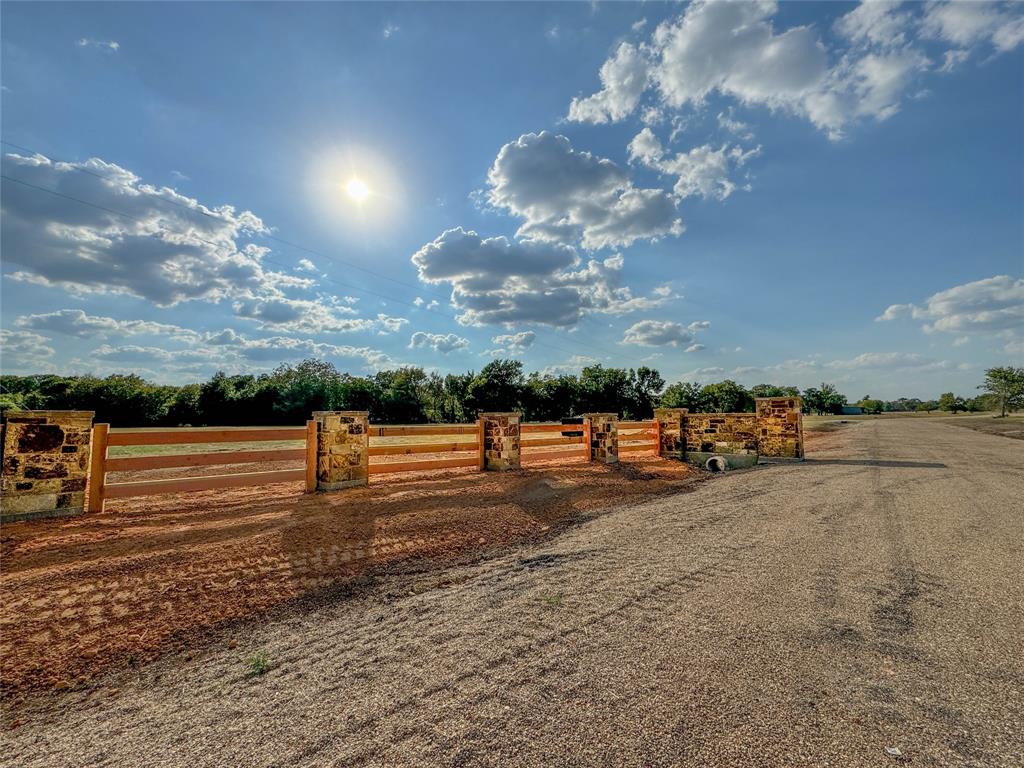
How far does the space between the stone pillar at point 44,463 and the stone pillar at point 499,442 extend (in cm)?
638

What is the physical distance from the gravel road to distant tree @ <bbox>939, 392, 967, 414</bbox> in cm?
13417

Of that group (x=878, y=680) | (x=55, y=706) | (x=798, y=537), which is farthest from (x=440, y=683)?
(x=798, y=537)

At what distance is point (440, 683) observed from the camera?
2.43 metres

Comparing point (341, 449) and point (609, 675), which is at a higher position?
point (341, 449)

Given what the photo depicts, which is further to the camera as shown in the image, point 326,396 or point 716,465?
point 326,396

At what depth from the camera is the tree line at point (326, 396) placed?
32.8 metres

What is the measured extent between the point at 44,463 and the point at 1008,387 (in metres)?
97.2

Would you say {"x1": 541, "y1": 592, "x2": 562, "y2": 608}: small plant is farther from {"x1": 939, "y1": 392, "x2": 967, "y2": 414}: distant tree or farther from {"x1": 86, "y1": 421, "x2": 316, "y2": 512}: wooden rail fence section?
{"x1": 939, "y1": 392, "x2": 967, "y2": 414}: distant tree

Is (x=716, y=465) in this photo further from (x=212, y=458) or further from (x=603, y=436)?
(x=212, y=458)

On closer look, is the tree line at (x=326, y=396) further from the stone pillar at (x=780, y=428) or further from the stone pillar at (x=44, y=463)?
the stone pillar at (x=44, y=463)

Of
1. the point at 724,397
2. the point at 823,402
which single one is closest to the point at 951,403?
the point at 823,402

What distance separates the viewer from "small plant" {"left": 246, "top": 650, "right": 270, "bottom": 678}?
2653mm

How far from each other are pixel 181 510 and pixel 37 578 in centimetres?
241

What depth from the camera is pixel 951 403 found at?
101m
